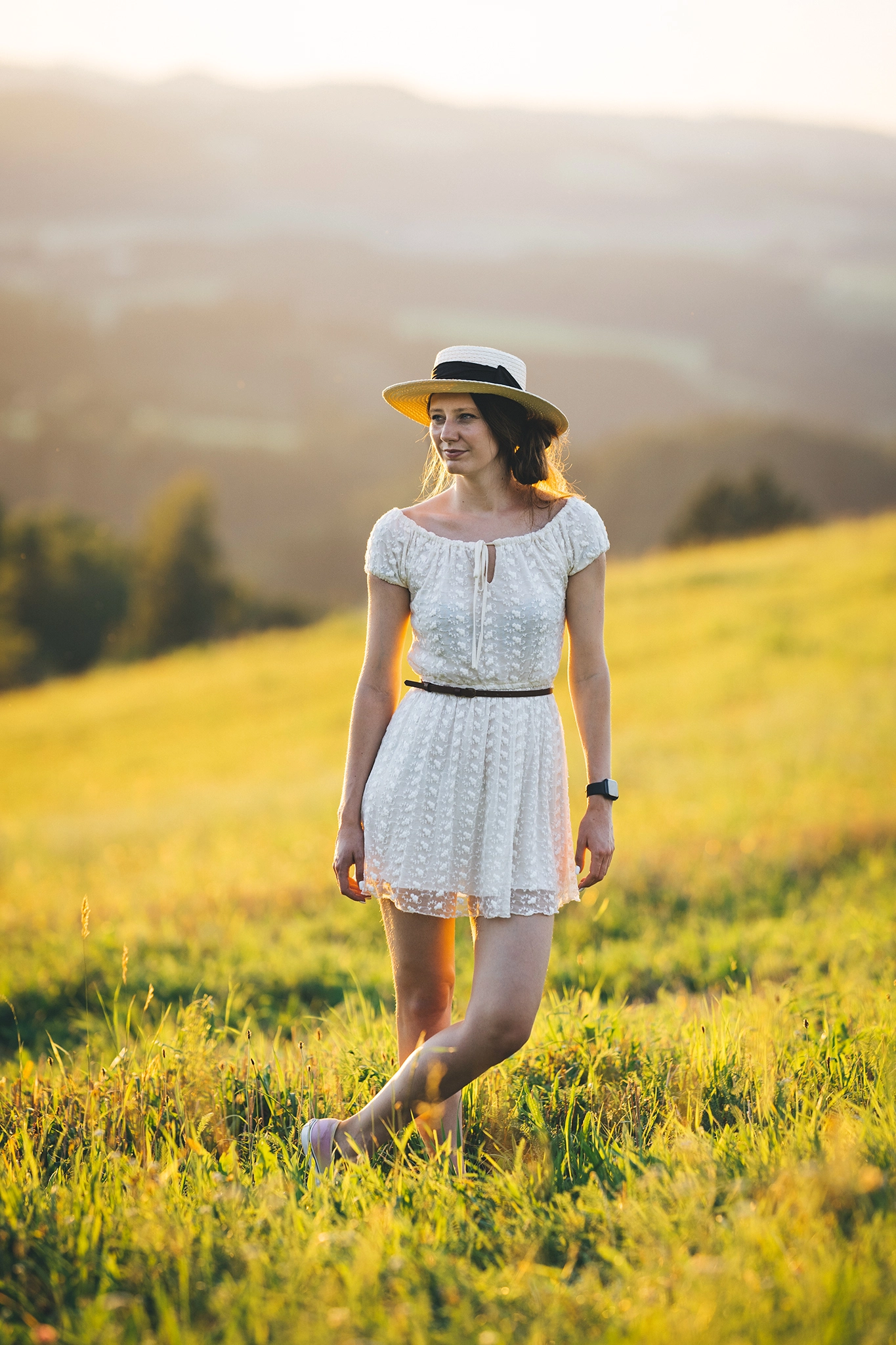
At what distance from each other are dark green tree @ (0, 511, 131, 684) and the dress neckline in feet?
202

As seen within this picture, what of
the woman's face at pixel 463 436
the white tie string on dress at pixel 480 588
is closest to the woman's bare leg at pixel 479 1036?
the white tie string on dress at pixel 480 588

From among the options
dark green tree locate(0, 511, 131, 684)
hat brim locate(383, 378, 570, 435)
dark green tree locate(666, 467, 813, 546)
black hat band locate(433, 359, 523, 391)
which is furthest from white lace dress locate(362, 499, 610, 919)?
dark green tree locate(0, 511, 131, 684)

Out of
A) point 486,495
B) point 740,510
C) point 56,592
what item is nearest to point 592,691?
point 486,495

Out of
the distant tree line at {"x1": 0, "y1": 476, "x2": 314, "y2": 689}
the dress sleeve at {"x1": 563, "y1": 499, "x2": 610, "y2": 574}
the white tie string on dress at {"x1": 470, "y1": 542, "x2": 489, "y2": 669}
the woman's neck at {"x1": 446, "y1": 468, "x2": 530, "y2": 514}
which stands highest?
the woman's neck at {"x1": 446, "y1": 468, "x2": 530, "y2": 514}

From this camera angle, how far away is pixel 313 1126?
121 inches

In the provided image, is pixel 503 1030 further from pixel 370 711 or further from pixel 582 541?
pixel 582 541

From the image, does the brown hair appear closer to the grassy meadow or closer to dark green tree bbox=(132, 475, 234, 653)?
the grassy meadow

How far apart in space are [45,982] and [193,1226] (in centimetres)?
369

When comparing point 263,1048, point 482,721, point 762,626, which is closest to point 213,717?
point 762,626

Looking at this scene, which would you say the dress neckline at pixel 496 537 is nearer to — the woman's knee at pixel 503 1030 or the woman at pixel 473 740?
the woman at pixel 473 740

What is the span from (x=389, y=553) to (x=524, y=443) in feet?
1.89

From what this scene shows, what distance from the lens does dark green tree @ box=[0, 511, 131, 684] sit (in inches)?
2451

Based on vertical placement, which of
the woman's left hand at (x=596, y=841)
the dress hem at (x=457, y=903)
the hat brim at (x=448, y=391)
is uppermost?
the hat brim at (x=448, y=391)

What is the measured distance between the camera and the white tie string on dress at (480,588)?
3055mm
